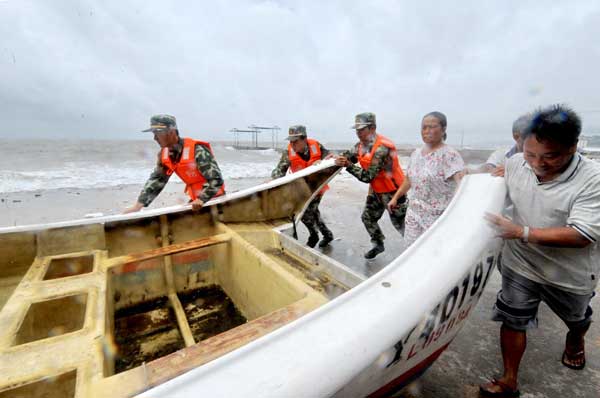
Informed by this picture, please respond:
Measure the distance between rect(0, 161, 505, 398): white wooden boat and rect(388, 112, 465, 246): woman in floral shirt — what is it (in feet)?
2.00

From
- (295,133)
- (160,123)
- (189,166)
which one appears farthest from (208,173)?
(295,133)

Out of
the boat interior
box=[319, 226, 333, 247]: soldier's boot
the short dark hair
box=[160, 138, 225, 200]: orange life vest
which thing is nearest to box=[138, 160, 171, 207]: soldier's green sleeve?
box=[160, 138, 225, 200]: orange life vest

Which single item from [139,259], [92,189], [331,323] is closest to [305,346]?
[331,323]

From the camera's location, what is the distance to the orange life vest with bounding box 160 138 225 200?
3.31 meters

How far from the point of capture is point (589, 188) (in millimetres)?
1351

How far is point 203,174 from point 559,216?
Answer: 117 inches

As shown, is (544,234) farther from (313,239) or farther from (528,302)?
(313,239)

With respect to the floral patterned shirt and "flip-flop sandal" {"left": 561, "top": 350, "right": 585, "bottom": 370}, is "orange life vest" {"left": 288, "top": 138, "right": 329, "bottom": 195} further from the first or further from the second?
"flip-flop sandal" {"left": 561, "top": 350, "right": 585, "bottom": 370}

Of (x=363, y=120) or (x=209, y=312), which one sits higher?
(x=363, y=120)

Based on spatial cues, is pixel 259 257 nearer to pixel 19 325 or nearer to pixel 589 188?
pixel 19 325

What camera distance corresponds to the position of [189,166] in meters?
3.32

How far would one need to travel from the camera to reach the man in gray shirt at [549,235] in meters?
1.34

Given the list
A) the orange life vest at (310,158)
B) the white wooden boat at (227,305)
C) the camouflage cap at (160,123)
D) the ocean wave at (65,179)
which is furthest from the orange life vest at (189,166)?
the ocean wave at (65,179)

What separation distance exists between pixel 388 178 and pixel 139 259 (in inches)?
108
